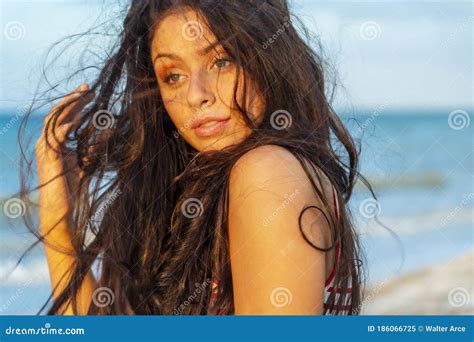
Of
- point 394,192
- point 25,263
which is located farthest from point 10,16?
point 394,192

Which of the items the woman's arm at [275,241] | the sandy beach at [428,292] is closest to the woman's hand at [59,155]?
the woman's arm at [275,241]

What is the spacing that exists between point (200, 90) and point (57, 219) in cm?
74

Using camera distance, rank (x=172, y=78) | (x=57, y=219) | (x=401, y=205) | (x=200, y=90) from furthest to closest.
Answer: (x=401, y=205), (x=57, y=219), (x=172, y=78), (x=200, y=90)

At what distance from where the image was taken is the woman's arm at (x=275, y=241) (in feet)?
6.95

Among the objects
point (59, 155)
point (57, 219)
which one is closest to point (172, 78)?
point (59, 155)

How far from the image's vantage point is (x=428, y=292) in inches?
359

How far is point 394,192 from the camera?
46.6ft

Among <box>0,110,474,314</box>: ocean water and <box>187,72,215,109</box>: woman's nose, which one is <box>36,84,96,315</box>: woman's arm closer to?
<box>187,72,215,109</box>: woman's nose

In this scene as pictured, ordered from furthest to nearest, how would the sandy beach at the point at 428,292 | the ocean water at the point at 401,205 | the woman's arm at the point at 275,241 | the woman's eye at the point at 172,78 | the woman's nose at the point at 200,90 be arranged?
the sandy beach at the point at 428,292 → the ocean water at the point at 401,205 → the woman's eye at the point at 172,78 → the woman's nose at the point at 200,90 → the woman's arm at the point at 275,241

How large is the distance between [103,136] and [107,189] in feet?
0.72

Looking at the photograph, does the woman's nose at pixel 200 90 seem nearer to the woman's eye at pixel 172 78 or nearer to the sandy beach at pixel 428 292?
the woman's eye at pixel 172 78

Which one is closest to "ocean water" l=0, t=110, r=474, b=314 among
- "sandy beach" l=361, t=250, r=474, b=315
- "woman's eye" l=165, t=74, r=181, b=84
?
"sandy beach" l=361, t=250, r=474, b=315

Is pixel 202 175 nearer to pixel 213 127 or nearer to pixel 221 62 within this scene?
pixel 213 127

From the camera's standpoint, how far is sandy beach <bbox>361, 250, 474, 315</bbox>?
857cm
